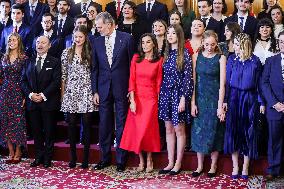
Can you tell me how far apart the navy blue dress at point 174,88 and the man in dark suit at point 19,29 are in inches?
86.6

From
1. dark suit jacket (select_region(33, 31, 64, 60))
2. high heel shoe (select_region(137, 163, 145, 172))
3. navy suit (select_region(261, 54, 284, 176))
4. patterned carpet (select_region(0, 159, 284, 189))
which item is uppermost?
dark suit jacket (select_region(33, 31, 64, 60))

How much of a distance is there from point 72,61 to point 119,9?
161 cm

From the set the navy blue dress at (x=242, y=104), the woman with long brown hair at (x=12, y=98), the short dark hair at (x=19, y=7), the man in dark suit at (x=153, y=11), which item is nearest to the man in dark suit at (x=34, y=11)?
the short dark hair at (x=19, y=7)

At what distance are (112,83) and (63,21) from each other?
159 cm

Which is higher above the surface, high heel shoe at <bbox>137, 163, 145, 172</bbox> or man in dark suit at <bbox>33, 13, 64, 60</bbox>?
man in dark suit at <bbox>33, 13, 64, 60</bbox>

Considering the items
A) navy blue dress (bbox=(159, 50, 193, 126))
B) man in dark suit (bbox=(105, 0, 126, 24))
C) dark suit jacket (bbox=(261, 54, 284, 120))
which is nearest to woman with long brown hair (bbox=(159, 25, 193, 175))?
navy blue dress (bbox=(159, 50, 193, 126))

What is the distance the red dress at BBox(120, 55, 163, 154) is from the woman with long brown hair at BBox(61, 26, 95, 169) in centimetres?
52

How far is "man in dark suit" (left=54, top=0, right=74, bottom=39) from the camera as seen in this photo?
6.79 m

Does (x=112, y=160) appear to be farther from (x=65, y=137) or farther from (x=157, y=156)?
(x=65, y=137)

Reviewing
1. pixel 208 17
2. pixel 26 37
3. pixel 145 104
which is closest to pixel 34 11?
pixel 26 37

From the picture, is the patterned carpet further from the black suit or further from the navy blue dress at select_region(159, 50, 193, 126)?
the navy blue dress at select_region(159, 50, 193, 126)

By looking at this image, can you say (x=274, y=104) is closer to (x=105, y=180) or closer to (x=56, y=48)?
(x=105, y=180)

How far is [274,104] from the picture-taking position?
5.16 metres

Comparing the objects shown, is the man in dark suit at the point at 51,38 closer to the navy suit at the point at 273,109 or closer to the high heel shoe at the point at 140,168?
the high heel shoe at the point at 140,168
